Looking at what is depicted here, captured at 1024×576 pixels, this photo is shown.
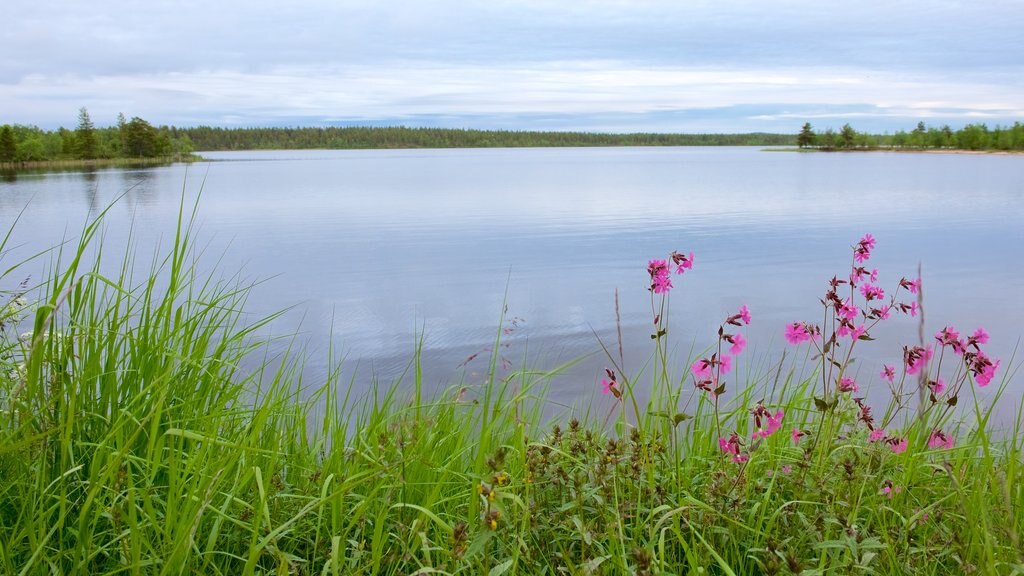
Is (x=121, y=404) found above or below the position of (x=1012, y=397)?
above

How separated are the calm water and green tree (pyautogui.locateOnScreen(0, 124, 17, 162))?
1532 inches

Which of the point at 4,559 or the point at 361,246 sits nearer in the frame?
the point at 4,559

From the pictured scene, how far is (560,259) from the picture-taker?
1220 centimetres

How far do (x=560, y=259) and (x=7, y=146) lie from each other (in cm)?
6093

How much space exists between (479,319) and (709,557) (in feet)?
21.1

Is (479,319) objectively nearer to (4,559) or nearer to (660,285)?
(660,285)

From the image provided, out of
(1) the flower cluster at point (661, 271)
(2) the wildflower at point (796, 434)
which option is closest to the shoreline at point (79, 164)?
(1) the flower cluster at point (661, 271)

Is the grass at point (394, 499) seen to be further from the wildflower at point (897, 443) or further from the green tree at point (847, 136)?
the green tree at point (847, 136)

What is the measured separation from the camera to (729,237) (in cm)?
1465

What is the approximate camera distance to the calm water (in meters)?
7.26

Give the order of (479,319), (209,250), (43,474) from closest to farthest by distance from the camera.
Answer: (43,474) < (479,319) < (209,250)

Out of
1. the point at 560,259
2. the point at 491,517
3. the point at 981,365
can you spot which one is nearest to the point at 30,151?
the point at 560,259

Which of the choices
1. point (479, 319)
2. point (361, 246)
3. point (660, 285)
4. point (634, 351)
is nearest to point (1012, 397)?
point (634, 351)

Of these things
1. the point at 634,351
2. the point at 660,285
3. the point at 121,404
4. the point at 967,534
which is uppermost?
the point at 660,285
